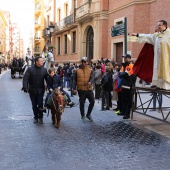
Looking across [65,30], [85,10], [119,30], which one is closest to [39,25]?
[65,30]

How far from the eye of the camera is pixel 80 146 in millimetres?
6309

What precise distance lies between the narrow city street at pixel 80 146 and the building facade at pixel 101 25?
374 centimetres

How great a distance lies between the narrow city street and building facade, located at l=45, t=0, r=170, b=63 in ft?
12.3

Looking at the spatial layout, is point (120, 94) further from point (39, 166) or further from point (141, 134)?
point (39, 166)

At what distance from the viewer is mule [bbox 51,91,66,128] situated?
7988 millimetres

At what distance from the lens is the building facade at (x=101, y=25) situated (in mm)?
20203

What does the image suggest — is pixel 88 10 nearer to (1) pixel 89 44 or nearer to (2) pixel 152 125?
(1) pixel 89 44

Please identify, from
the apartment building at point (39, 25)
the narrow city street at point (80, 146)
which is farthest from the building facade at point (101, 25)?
the apartment building at point (39, 25)

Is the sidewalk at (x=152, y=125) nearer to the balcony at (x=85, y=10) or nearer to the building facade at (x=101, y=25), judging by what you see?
the building facade at (x=101, y=25)

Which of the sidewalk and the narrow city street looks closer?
the narrow city street

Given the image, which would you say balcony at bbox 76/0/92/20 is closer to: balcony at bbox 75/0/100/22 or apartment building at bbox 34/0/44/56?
balcony at bbox 75/0/100/22

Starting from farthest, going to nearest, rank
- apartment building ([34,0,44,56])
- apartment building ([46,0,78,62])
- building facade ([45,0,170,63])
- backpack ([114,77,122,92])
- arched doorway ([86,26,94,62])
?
apartment building ([34,0,44,56]) → apartment building ([46,0,78,62]) → arched doorway ([86,26,94,62]) → building facade ([45,0,170,63]) → backpack ([114,77,122,92])

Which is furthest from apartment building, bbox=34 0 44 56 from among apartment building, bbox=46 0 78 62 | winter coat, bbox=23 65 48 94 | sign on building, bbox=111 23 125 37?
winter coat, bbox=23 65 48 94

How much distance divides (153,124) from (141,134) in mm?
1406
